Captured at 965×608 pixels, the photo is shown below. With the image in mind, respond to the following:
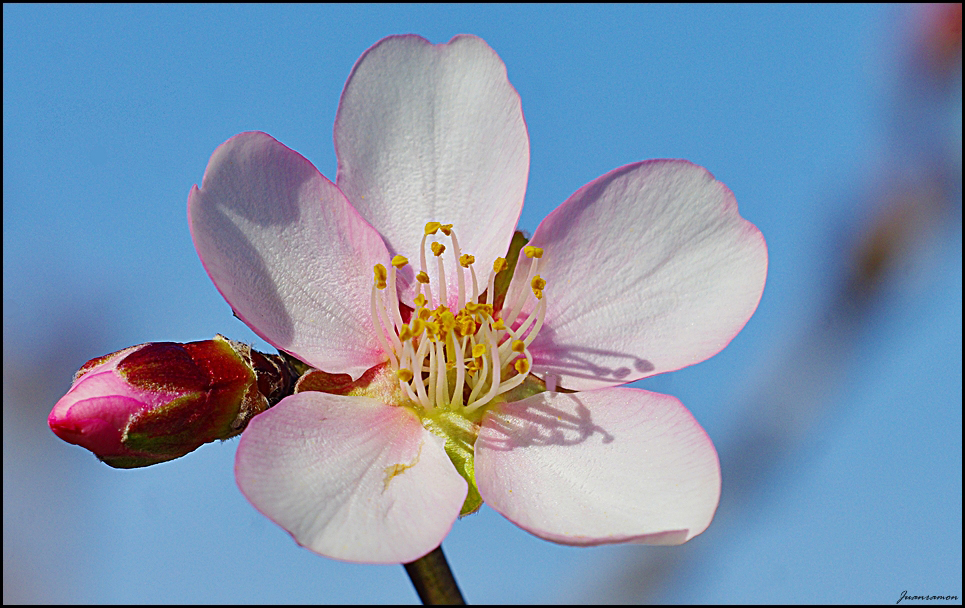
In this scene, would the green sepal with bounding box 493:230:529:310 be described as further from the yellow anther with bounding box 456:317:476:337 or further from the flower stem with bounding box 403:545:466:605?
the flower stem with bounding box 403:545:466:605

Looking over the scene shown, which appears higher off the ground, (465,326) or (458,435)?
(465,326)

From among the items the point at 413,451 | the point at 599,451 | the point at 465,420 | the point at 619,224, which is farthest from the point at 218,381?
the point at 619,224

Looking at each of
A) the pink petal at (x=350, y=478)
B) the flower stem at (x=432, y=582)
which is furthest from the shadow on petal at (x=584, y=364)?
the flower stem at (x=432, y=582)

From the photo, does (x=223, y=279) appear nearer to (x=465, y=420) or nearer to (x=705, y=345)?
(x=465, y=420)

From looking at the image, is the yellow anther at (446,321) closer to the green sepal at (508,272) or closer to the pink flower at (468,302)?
the pink flower at (468,302)

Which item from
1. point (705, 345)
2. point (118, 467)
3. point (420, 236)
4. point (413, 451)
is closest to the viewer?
point (118, 467)

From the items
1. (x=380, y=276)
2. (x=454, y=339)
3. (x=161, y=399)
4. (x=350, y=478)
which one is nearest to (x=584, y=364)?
(x=454, y=339)

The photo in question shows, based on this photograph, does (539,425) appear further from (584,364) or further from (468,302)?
(468,302)
